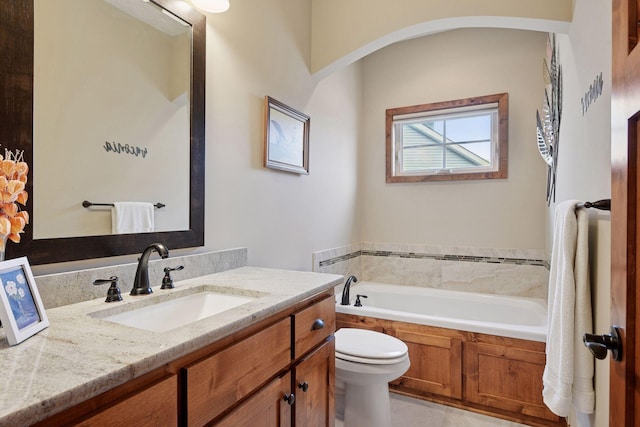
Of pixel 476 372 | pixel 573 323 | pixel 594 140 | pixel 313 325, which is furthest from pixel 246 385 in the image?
pixel 476 372

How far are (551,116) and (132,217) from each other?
8.67 ft

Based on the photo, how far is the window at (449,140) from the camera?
2.98m

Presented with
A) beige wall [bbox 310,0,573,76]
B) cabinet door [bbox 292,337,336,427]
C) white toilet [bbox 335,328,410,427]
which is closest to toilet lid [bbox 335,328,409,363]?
white toilet [bbox 335,328,410,427]

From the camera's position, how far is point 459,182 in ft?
10.2

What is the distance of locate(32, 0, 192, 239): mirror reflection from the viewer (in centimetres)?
106

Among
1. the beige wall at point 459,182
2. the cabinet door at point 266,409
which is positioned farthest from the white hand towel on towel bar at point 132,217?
the beige wall at point 459,182

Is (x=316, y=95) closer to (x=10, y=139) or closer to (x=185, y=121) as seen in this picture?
(x=185, y=121)

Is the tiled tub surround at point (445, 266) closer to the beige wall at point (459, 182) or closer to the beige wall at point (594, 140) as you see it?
the beige wall at point (459, 182)

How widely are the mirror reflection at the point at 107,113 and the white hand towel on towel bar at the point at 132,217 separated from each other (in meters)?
0.02

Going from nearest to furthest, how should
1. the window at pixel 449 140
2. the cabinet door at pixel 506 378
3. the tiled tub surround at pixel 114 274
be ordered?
the tiled tub surround at pixel 114 274
the cabinet door at pixel 506 378
the window at pixel 449 140

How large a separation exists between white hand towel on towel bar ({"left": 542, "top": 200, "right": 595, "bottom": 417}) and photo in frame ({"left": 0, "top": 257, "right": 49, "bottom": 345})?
160 cm

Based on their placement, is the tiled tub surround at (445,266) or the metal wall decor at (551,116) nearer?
the metal wall decor at (551,116)

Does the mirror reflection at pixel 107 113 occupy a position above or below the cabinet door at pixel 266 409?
above

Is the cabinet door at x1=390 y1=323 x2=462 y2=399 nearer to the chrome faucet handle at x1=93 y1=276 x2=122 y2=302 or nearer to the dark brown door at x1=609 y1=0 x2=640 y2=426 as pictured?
the dark brown door at x1=609 y1=0 x2=640 y2=426
